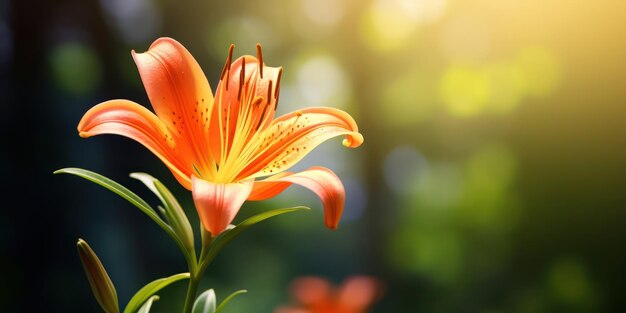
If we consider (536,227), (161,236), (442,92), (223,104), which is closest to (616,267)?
(536,227)

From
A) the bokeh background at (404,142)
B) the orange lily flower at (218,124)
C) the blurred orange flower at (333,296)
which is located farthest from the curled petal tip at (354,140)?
the bokeh background at (404,142)

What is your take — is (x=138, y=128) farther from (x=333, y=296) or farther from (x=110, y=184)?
(x=333, y=296)

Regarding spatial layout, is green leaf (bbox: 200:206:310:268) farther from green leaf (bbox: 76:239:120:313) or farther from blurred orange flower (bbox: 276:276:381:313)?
blurred orange flower (bbox: 276:276:381:313)

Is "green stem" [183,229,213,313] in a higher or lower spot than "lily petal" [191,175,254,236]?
lower

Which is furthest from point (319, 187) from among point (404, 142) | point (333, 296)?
point (404, 142)

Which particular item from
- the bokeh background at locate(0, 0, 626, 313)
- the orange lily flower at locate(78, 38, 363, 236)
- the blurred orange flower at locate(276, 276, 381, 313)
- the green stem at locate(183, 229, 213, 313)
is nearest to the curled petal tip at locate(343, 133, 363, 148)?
the orange lily flower at locate(78, 38, 363, 236)

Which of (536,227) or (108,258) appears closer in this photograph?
(108,258)

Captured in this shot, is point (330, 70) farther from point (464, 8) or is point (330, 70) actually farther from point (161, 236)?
point (161, 236)

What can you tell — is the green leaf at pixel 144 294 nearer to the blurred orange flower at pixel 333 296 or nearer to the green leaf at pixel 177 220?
the green leaf at pixel 177 220
